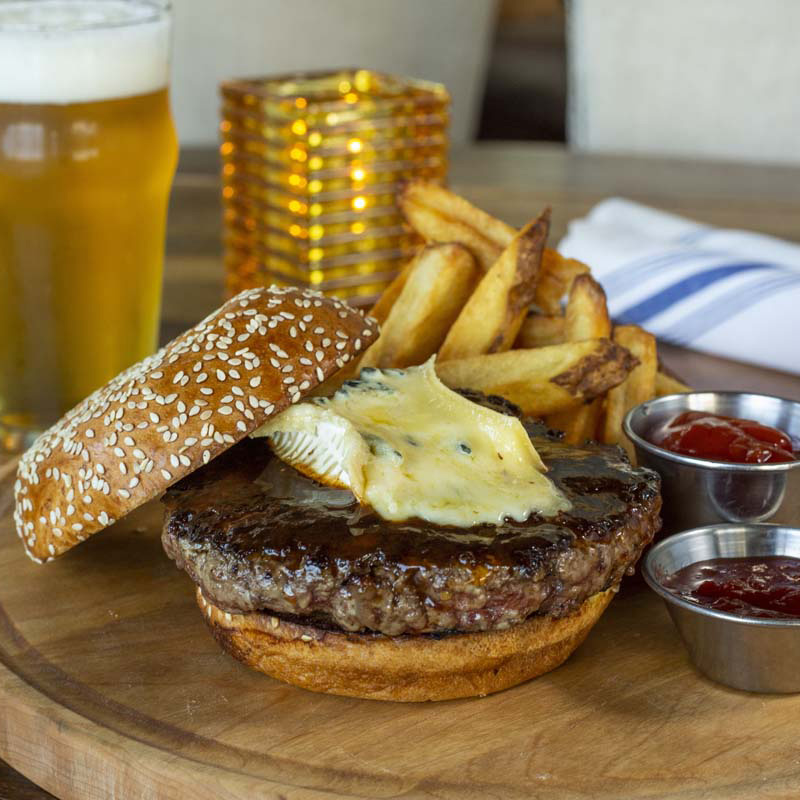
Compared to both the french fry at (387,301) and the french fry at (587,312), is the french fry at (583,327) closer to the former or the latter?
the french fry at (587,312)

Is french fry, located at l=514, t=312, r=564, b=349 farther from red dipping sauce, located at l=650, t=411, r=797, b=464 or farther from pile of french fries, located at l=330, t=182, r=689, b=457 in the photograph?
red dipping sauce, located at l=650, t=411, r=797, b=464

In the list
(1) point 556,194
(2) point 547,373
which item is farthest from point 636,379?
(1) point 556,194

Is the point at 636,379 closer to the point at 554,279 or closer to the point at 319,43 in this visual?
the point at 554,279

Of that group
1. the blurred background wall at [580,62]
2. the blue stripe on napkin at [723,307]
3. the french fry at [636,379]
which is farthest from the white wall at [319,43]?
the french fry at [636,379]

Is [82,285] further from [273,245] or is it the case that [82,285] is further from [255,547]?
[255,547]

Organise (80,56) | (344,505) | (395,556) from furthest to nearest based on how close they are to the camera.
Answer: (80,56), (344,505), (395,556)

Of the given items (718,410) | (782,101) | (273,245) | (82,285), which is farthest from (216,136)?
(718,410)
